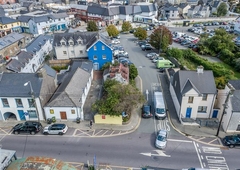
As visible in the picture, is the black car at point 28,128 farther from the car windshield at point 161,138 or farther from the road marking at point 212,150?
the road marking at point 212,150

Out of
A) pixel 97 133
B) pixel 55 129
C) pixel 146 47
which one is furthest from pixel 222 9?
pixel 55 129

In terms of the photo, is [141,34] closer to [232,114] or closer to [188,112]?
[188,112]

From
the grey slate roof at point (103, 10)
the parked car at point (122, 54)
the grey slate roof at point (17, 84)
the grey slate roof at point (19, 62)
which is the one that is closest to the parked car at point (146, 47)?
the parked car at point (122, 54)

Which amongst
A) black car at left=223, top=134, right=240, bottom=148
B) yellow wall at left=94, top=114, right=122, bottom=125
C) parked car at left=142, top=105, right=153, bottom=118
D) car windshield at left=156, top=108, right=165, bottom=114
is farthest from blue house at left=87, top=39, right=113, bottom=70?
black car at left=223, top=134, right=240, bottom=148

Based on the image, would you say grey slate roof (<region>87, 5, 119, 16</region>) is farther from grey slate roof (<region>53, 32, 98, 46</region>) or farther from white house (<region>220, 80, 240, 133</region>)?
white house (<region>220, 80, 240, 133</region>)

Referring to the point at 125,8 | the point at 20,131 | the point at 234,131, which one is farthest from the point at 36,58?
the point at 125,8

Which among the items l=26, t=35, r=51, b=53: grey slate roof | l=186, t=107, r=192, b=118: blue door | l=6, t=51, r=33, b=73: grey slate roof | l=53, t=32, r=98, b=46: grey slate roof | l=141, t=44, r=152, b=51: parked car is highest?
l=53, t=32, r=98, b=46: grey slate roof

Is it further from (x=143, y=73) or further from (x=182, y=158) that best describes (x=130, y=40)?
(x=182, y=158)

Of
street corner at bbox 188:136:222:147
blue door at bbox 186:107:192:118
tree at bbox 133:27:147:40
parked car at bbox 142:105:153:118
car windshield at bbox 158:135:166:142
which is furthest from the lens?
tree at bbox 133:27:147:40
